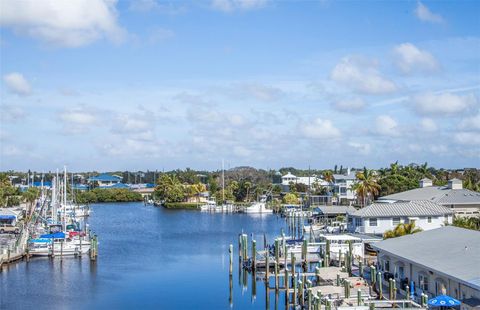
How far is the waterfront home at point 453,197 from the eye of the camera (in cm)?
7438

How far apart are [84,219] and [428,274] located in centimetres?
9196

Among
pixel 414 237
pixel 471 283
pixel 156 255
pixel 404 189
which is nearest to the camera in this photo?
pixel 471 283

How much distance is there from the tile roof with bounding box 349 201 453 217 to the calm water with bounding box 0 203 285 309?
14.9m

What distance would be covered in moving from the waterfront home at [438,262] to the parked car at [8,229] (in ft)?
177

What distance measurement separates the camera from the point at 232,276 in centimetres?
5453

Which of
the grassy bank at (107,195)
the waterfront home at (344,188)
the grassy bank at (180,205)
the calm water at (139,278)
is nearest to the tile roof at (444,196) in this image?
the calm water at (139,278)

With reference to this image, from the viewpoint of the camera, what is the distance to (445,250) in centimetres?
3834

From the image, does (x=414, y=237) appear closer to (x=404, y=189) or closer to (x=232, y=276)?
(x=232, y=276)

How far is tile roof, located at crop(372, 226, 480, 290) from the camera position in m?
33.1

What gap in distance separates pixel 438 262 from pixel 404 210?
30880 millimetres

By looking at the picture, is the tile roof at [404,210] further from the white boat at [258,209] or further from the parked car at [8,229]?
the white boat at [258,209]

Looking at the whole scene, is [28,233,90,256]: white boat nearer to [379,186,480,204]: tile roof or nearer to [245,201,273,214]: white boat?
[379,186,480,204]: tile roof

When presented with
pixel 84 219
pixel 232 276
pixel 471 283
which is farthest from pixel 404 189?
pixel 471 283

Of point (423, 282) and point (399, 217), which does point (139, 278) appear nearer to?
point (423, 282)
